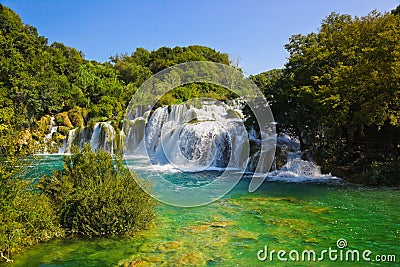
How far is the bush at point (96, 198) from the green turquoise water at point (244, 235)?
285 millimetres

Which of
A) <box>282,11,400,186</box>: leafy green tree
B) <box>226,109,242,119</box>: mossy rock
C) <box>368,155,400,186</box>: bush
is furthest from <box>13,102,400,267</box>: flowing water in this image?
<box>226,109,242,119</box>: mossy rock

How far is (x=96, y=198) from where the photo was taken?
20.1 ft

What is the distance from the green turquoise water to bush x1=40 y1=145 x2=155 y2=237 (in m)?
0.28

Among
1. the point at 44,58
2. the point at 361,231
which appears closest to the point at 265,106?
the point at 361,231

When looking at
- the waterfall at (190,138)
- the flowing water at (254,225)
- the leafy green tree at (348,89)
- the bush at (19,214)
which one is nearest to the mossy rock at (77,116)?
the waterfall at (190,138)

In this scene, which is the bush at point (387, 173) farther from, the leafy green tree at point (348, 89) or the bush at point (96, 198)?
the bush at point (96, 198)

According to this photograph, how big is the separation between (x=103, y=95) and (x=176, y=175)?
78.1 ft

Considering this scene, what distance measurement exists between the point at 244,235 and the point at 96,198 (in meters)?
2.98

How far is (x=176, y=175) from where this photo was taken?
15.6 metres

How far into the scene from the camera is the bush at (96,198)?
6141 millimetres

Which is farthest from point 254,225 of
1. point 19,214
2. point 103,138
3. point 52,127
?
point 52,127

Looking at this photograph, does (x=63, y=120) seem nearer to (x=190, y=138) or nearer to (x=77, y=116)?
(x=77, y=116)

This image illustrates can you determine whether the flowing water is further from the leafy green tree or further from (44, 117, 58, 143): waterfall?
(44, 117, 58, 143): waterfall

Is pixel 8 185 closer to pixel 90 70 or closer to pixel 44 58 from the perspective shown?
pixel 44 58
